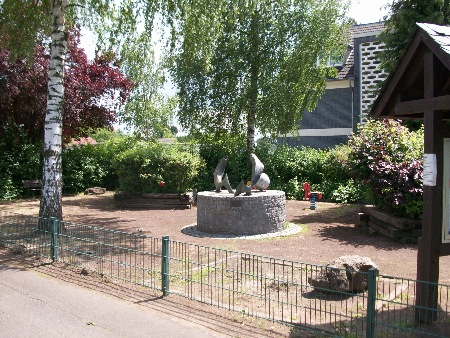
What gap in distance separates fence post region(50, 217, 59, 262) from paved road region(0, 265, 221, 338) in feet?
4.47

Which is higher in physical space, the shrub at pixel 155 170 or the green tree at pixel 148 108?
the green tree at pixel 148 108

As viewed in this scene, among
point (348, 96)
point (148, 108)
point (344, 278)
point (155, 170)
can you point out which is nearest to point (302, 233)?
point (344, 278)

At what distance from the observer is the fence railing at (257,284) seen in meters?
5.07

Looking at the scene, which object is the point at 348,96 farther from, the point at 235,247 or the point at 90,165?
the point at 235,247

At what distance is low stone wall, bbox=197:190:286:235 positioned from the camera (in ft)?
37.1

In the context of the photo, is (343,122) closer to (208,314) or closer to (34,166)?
(34,166)

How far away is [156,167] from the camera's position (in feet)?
57.1

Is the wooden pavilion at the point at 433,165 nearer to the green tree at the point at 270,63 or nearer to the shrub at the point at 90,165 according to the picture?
the green tree at the point at 270,63

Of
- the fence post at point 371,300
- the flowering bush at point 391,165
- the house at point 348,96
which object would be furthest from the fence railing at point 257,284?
the house at point 348,96

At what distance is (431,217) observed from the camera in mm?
5172

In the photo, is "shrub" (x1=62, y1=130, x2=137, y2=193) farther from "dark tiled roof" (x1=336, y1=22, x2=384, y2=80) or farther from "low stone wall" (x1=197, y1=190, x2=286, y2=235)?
"dark tiled roof" (x1=336, y1=22, x2=384, y2=80)

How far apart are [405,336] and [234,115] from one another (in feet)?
51.0

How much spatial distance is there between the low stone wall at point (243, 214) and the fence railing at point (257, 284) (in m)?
2.05

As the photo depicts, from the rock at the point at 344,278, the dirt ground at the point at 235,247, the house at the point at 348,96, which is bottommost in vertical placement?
the dirt ground at the point at 235,247
